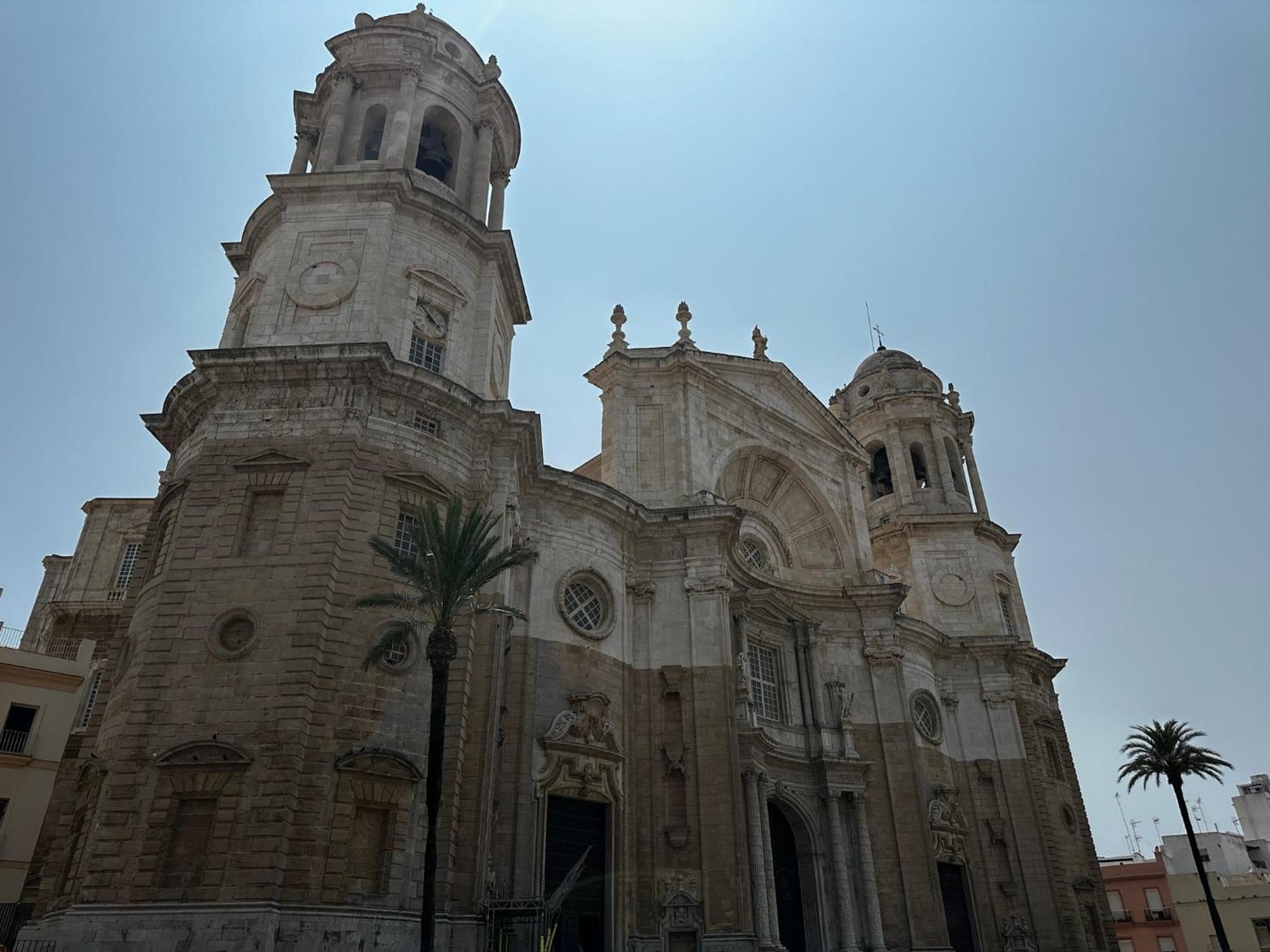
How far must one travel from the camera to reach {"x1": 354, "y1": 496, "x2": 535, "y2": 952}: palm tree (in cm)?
1670

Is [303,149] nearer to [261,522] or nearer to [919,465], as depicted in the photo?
[261,522]

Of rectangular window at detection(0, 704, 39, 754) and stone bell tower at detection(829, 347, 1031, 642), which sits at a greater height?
stone bell tower at detection(829, 347, 1031, 642)

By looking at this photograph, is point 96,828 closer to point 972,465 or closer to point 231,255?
point 231,255

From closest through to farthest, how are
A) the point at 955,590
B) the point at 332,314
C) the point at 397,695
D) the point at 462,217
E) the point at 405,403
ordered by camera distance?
the point at 397,695 < the point at 405,403 < the point at 332,314 < the point at 462,217 < the point at 955,590

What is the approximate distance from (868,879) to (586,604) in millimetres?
12652

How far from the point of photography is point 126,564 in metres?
33.8

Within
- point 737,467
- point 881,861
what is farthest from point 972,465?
point 881,861

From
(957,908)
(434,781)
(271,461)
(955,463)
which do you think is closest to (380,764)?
(434,781)

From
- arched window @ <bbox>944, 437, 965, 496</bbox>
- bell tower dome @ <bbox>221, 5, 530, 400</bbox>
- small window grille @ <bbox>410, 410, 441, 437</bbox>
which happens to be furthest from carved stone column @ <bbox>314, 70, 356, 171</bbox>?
arched window @ <bbox>944, 437, 965, 496</bbox>

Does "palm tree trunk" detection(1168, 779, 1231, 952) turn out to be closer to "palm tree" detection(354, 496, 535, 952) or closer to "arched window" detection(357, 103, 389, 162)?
"palm tree" detection(354, 496, 535, 952)

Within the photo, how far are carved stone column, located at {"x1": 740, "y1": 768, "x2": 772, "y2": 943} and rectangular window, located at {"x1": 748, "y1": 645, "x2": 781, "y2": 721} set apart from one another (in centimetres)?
321

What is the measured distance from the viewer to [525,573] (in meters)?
25.4

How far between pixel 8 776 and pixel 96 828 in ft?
45.6

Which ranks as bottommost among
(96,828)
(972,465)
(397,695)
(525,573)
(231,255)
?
(96,828)
